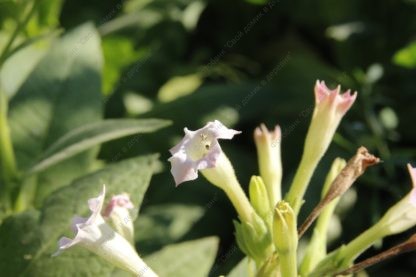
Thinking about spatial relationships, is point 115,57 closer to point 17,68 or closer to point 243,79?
point 17,68

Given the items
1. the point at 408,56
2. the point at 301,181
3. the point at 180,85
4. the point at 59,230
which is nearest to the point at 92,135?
the point at 59,230

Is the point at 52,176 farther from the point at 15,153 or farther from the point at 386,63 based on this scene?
the point at 386,63

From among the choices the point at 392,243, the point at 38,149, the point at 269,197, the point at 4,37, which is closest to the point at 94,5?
the point at 4,37

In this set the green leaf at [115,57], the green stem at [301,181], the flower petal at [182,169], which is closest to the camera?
the flower petal at [182,169]

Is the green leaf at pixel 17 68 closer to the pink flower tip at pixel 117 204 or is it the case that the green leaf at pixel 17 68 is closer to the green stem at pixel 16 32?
the green stem at pixel 16 32

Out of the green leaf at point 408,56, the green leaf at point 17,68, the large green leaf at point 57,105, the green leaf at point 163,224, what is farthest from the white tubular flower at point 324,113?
the green leaf at point 17,68

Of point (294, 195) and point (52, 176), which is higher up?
point (294, 195)
